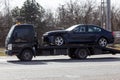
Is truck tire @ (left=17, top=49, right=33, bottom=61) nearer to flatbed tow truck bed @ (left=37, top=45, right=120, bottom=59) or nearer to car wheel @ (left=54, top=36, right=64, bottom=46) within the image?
flatbed tow truck bed @ (left=37, top=45, right=120, bottom=59)

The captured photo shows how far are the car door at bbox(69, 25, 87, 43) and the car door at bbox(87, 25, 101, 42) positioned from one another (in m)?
0.30

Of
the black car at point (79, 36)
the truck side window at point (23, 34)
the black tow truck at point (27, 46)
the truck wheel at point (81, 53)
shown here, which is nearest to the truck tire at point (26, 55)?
the black tow truck at point (27, 46)

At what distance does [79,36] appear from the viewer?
80.2 ft

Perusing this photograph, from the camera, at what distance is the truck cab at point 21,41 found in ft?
75.7

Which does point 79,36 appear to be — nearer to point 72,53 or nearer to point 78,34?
point 78,34

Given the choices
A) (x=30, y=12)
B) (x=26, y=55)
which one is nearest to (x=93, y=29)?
(x=26, y=55)

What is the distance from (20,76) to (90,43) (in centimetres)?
1099

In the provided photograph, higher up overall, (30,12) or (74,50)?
(30,12)

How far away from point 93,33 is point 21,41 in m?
4.44

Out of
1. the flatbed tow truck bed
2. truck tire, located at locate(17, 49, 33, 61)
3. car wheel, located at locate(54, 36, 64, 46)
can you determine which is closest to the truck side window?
truck tire, located at locate(17, 49, 33, 61)

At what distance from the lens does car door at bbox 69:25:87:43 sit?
2433cm

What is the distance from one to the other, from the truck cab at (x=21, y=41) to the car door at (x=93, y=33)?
11.4ft

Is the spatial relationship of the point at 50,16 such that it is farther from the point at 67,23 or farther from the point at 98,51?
the point at 98,51

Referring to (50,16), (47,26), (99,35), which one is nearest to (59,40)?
(99,35)
